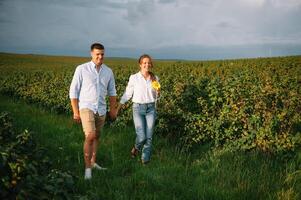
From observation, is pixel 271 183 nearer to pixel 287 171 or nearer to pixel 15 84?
pixel 287 171

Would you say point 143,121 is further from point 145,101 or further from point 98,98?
point 98,98

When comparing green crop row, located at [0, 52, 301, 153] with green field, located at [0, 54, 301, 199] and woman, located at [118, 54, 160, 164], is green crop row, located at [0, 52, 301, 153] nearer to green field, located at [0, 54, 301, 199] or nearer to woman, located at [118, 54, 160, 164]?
green field, located at [0, 54, 301, 199]

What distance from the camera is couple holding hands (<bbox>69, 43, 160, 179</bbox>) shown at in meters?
6.70

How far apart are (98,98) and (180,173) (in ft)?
6.26

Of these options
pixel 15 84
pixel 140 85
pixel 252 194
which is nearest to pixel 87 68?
pixel 140 85

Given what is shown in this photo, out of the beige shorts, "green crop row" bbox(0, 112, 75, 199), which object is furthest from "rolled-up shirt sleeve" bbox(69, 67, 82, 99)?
"green crop row" bbox(0, 112, 75, 199)

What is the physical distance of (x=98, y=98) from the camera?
267 inches

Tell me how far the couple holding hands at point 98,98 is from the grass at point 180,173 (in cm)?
43

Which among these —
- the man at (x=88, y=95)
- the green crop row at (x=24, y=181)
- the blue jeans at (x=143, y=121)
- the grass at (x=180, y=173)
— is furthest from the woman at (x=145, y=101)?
the green crop row at (x=24, y=181)

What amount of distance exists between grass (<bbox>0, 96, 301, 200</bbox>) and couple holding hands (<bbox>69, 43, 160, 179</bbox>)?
1.40ft

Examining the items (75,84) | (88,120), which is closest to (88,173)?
(88,120)

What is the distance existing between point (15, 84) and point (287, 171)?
18.1m

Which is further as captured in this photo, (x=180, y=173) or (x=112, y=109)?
(x=112, y=109)

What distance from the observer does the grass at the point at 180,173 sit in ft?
18.7
